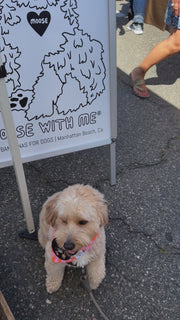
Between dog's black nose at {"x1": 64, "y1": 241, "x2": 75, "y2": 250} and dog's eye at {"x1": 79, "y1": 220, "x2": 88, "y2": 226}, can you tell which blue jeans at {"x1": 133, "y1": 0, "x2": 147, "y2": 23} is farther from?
dog's black nose at {"x1": 64, "y1": 241, "x2": 75, "y2": 250}

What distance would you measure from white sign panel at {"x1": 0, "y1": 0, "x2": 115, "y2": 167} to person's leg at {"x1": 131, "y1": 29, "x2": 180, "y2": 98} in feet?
6.16

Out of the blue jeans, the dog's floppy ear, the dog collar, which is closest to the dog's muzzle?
the dog collar

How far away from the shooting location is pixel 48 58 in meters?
2.16

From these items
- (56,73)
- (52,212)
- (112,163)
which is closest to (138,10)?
(112,163)

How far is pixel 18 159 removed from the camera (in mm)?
2016

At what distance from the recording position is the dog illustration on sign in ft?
6.57

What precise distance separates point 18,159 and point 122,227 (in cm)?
108

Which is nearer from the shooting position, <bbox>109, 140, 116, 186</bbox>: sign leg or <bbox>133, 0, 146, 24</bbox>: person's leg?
<bbox>109, 140, 116, 186</bbox>: sign leg

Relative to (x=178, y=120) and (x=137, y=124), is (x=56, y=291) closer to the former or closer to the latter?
(x=137, y=124)

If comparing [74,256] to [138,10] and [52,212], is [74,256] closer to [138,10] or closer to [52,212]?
[52,212]

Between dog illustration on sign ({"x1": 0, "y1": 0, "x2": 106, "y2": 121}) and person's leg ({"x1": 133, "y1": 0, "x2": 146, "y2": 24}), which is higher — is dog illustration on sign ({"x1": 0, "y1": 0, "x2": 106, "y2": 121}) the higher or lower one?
the higher one

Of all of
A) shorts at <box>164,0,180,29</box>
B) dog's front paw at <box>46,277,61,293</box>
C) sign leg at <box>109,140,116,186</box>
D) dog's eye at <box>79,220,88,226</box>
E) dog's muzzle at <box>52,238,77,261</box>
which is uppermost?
shorts at <box>164,0,180,29</box>

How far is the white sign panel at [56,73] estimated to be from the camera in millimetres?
2029

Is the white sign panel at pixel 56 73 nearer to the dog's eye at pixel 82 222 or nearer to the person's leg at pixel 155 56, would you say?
the dog's eye at pixel 82 222
